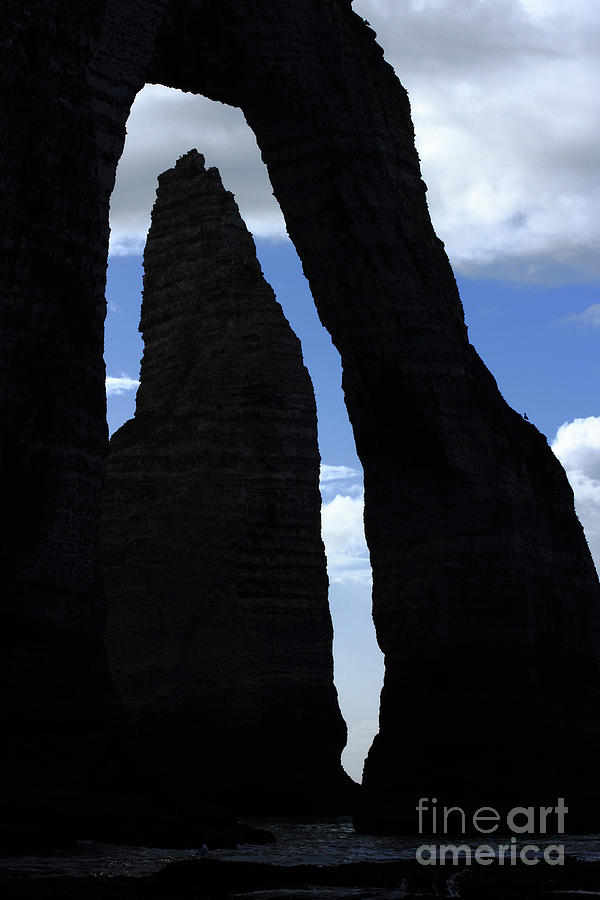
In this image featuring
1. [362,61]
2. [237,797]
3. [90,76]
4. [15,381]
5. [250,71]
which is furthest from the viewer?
[237,797]

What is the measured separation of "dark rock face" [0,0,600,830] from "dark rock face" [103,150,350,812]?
6.89 metres

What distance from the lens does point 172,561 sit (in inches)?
1037

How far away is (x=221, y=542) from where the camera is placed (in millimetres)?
25953

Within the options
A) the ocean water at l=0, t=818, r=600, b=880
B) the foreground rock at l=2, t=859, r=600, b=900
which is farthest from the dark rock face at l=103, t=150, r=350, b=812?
the foreground rock at l=2, t=859, r=600, b=900

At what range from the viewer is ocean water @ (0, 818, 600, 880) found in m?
10.1

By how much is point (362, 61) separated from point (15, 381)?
302 inches

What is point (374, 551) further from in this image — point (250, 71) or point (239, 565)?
point (239, 565)

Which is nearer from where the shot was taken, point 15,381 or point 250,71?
point 15,381

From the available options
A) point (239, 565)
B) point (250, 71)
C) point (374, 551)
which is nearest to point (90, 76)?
point (250, 71)

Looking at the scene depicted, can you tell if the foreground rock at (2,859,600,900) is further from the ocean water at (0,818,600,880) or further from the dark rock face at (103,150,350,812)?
the dark rock face at (103,150,350,812)

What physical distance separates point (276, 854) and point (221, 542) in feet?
45.0

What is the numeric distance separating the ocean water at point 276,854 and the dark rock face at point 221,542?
6850 mm

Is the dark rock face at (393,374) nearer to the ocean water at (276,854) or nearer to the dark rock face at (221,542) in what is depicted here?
the ocean water at (276,854)

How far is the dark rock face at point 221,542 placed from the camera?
80.8ft
